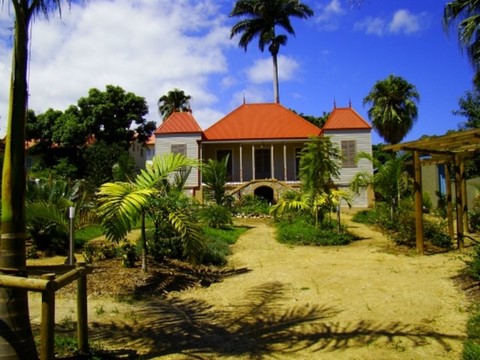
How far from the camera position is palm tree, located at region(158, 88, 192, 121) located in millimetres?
44312

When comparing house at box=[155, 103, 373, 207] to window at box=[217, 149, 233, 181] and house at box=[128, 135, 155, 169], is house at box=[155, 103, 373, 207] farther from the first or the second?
house at box=[128, 135, 155, 169]

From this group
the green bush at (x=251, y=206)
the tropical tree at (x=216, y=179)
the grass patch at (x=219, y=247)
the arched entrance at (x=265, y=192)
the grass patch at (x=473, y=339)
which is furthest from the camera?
the arched entrance at (x=265, y=192)

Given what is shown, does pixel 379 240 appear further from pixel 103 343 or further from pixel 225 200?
pixel 103 343

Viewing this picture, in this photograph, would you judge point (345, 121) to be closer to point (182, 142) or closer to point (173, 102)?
point (182, 142)

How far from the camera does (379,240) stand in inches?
517

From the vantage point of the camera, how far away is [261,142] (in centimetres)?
2795

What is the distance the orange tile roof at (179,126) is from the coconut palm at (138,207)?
19.7 metres

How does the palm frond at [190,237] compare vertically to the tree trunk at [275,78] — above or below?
below

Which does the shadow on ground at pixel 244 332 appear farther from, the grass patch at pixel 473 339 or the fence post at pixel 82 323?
the fence post at pixel 82 323

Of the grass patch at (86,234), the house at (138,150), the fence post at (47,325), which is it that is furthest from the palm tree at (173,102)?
the fence post at (47,325)

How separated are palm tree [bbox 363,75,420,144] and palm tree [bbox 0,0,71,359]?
99.0ft

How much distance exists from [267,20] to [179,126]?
51.8 ft

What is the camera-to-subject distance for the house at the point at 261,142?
26.8 m

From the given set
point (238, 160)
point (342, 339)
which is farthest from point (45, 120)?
point (342, 339)
